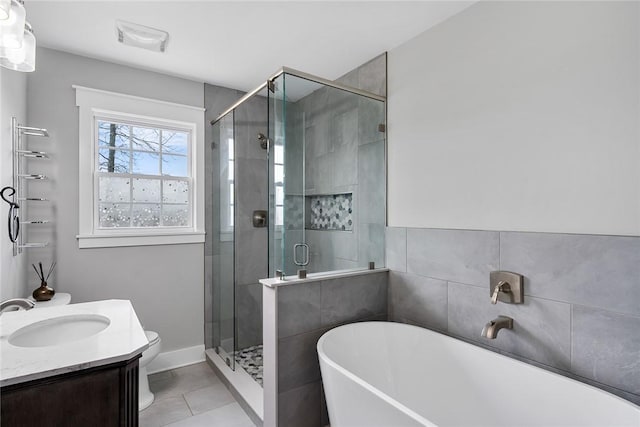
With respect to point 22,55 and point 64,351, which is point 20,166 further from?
point 64,351

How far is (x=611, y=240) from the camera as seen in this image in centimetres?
144

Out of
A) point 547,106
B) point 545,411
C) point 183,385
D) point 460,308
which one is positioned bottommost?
point 183,385

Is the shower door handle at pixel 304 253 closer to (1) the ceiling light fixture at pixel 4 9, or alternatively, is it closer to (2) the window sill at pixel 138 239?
(2) the window sill at pixel 138 239

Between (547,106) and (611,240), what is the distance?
2.27 feet

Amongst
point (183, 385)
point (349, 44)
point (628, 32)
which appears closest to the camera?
point (628, 32)

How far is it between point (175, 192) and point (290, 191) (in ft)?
4.85

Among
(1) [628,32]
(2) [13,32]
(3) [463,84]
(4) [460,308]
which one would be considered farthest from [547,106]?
(2) [13,32]

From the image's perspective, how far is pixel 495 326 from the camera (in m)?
1.70

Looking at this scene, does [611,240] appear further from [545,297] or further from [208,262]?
[208,262]

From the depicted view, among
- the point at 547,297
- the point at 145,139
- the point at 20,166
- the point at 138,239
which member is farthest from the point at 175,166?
the point at 547,297

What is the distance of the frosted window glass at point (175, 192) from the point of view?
3046mm

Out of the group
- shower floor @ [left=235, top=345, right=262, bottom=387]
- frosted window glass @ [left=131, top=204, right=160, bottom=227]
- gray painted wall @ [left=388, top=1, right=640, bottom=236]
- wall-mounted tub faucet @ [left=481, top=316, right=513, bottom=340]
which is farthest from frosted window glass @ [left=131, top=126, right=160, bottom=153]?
wall-mounted tub faucet @ [left=481, top=316, right=513, bottom=340]

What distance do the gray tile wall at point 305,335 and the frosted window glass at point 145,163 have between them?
5.95ft

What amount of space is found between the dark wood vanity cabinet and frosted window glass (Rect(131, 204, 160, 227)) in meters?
2.05
